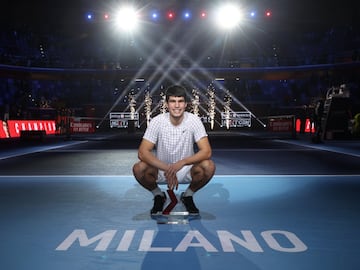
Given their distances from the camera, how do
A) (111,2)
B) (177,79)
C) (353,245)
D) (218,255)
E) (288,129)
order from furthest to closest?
(177,79) → (288,129) → (111,2) → (353,245) → (218,255)

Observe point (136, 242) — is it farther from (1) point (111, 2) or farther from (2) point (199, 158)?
(1) point (111, 2)

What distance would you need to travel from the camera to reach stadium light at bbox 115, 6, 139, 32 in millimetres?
30359

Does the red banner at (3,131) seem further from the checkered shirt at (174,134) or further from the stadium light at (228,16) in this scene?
the checkered shirt at (174,134)

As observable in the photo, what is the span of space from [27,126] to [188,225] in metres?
27.4

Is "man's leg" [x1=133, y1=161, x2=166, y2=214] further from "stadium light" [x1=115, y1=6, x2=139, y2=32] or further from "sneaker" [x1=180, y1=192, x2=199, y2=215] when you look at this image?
"stadium light" [x1=115, y1=6, x2=139, y2=32]

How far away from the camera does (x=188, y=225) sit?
4.95 meters

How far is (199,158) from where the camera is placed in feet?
16.9

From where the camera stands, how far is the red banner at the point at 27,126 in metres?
28.3

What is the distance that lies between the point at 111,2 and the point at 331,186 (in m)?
25.7

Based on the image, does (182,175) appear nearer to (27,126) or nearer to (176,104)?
(176,104)

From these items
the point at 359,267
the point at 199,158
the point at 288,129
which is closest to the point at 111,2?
the point at 288,129

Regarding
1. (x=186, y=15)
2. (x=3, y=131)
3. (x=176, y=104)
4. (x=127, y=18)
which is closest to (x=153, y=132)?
(x=176, y=104)

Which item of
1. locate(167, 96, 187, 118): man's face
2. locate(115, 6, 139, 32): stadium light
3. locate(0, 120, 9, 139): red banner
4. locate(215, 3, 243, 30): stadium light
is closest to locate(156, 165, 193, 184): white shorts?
locate(167, 96, 187, 118): man's face

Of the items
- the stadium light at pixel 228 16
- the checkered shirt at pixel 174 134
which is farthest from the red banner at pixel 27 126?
the checkered shirt at pixel 174 134
